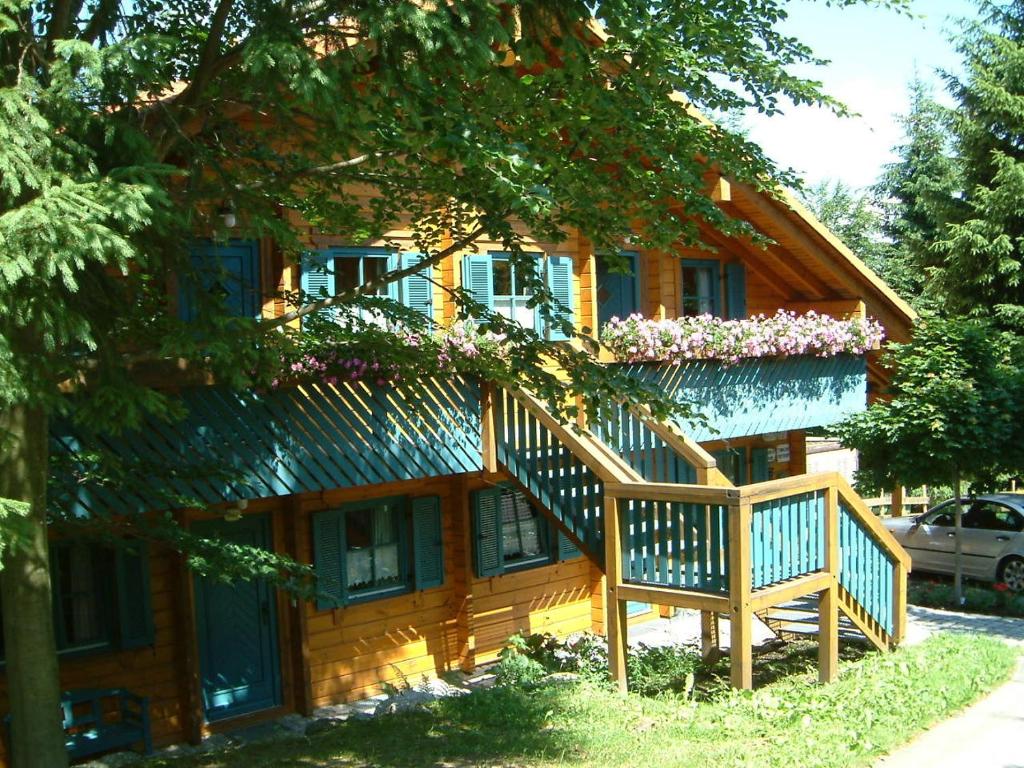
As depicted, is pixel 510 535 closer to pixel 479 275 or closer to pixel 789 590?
pixel 479 275

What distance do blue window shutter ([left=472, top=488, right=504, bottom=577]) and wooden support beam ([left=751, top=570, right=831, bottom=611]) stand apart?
4315 millimetres

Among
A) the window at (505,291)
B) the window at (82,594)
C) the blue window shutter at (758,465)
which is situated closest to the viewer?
the window at (82,594)

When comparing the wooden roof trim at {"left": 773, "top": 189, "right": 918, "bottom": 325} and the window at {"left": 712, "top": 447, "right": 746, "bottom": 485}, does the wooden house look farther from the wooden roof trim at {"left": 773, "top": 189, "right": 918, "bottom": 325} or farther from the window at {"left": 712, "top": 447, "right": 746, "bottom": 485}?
the window at {"left": 712, "top": 447, "right": 746, "bottom": 485}

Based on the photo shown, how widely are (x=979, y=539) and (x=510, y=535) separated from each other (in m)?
8.14

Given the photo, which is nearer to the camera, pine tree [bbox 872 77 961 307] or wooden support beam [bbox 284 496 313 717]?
wooden support beam [bbox 284 496 313 717]

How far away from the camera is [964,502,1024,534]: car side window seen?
57.3 feet

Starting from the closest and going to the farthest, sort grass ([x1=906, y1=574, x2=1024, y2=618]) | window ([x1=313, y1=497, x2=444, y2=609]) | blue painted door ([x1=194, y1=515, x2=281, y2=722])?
blue painted door ([x1=194, y1=515, x2=281, y2=722]) → window ([x1=313, y1=497, x2=444, y2=609]) → grass ([x1=906, y1=574, x2=1024, y2=618])

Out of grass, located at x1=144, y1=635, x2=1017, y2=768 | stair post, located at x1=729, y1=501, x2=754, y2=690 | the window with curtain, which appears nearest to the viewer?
grass, located at x1=144, y1=635, x2=1017, y2=768

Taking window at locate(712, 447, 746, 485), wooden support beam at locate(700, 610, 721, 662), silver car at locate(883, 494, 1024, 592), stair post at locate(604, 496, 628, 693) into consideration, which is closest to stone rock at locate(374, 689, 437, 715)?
stair post at locate(604, 496, 628, 693)

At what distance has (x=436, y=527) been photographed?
13.5 m

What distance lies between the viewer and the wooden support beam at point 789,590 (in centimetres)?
995

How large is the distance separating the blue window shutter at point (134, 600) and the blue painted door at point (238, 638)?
691 millimetres

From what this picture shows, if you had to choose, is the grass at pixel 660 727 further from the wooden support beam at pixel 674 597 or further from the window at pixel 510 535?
the window at pixel 510 535

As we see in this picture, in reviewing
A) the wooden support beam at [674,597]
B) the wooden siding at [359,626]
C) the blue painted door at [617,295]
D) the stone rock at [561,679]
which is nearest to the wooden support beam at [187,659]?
the wooden siding at [359,626]
